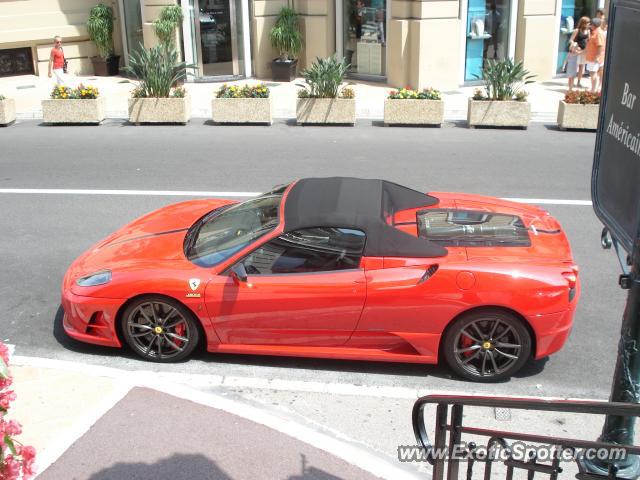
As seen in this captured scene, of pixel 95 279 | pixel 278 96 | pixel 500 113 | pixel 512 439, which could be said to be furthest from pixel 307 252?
pixel 278 96

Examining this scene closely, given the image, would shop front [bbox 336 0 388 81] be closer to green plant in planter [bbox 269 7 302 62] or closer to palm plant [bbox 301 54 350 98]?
green plant in planter [bbox 269 7 302 62]

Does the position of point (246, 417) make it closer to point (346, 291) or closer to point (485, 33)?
point (346, 291)

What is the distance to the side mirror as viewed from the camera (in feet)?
21.2

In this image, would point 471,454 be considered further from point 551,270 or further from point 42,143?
point 42,143

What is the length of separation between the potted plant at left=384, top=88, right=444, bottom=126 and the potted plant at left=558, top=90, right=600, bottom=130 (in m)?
2.37

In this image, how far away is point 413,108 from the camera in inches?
614

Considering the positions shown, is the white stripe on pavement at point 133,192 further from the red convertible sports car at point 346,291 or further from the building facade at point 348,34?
the building facade at point 348,34

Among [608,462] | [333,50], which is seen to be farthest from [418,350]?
[333,50]

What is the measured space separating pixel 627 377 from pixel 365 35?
60.9 ft

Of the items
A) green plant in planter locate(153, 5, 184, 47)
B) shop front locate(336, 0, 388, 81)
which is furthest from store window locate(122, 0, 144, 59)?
Answer: shop front locate(336, 0, 388, 81)

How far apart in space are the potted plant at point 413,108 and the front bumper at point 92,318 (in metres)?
9.82

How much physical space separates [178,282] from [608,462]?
13.3 ft

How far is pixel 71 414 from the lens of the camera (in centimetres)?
587

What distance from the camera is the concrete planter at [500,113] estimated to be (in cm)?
1541
